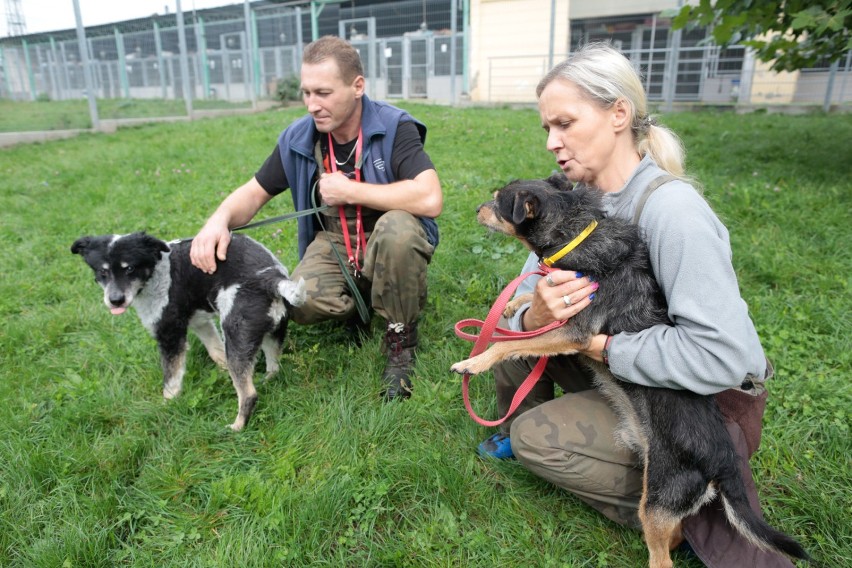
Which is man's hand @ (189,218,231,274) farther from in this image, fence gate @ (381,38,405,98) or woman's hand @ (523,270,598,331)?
fence gate @ (381,38,405,98)

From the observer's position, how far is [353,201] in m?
3.33

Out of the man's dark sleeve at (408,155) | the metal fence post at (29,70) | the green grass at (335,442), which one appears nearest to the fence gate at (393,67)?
the metal fence post at (29,70)

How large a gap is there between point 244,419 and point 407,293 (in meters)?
1.20

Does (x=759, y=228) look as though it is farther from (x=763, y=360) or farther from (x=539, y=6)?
(x=539, y=6)

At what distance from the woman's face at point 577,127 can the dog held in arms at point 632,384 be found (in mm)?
151

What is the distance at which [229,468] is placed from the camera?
2.77m

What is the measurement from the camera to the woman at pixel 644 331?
1.91 metres

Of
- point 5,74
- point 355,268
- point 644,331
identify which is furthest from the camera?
point 5,74

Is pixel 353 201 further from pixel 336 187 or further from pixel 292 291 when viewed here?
pixel 292 291

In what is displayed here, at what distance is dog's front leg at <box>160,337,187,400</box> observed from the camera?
3377 millimetres

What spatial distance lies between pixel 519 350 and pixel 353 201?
151 centimetres

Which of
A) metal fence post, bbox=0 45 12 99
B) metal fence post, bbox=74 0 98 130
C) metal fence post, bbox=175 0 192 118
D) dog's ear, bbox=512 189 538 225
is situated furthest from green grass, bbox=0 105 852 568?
metal fence post, bbox=175 0 192 118

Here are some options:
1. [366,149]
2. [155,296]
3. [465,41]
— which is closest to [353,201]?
[366,149]

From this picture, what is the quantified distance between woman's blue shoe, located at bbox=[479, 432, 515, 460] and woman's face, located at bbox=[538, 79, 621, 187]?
140 cm
